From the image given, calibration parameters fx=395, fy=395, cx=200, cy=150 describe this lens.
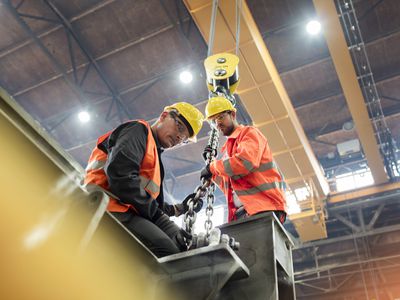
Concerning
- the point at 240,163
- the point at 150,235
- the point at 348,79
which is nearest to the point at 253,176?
the point at 240,163

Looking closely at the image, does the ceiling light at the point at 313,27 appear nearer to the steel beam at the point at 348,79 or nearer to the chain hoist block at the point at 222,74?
the steel beam at the point at 348,79

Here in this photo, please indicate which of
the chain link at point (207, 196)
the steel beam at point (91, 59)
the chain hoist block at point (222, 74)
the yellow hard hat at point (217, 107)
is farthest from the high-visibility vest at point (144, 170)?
the steel beam at point (91, 59)

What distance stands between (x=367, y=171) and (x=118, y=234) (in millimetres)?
13903

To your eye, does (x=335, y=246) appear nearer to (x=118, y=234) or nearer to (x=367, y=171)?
(x=367, y=171)

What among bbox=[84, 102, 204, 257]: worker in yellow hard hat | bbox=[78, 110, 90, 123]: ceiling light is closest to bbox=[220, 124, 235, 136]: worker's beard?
bbox=[84, 102, 204, 257]: worker in yellow hard hat

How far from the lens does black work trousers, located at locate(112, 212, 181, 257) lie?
9.05 feet

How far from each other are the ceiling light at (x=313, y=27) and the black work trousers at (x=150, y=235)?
918cm

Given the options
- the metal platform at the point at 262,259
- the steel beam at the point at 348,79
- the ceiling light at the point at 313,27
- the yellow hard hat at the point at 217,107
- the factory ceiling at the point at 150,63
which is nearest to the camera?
the metal platform at the point at 262,259

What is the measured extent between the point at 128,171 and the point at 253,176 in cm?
156

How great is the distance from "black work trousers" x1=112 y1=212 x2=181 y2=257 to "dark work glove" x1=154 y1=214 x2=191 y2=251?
59 millimetres

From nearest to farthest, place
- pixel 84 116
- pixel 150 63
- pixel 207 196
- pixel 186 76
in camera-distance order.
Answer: pixel 207 196
pixel 186 76
pixel 150 63
pixel 84 116

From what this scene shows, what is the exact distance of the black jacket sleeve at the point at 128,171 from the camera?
108 inches

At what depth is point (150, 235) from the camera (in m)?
2.78

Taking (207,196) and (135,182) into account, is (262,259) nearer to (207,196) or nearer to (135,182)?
(135,182)
